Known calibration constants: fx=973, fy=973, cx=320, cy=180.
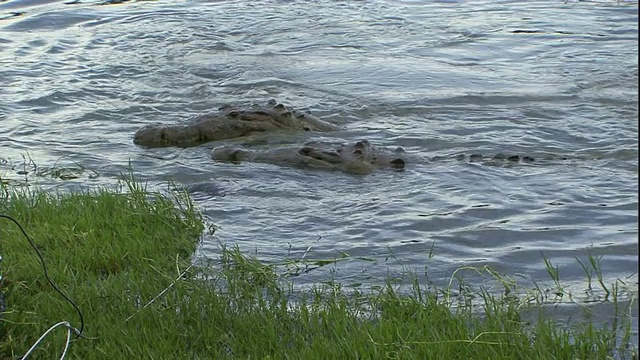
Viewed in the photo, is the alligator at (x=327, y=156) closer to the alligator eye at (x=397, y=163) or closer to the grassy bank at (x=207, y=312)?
the alligator eye at (x=397, y=163)

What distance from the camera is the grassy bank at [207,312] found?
13.9 ft

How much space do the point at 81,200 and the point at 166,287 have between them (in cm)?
147

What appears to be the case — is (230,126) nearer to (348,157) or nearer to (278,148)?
(278,148)

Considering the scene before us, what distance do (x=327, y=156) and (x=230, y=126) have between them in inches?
55.8

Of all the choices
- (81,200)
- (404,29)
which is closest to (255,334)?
(81,200)

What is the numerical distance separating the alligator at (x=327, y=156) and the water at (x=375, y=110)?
0.11 m

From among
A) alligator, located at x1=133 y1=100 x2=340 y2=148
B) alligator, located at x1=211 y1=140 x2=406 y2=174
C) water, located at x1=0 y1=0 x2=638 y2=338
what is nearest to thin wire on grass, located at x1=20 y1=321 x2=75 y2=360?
water, located at x1=0 y1=0 x2=638 y2=338

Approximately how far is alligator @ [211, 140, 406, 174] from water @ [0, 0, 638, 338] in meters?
0.11

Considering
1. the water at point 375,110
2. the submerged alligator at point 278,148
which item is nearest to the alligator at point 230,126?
the submerged alligator at point 278,148

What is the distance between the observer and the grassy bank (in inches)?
167

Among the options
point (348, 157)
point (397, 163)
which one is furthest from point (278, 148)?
point (397, 163)

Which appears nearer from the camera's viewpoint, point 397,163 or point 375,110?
point 397,163

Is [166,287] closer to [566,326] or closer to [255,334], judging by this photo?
[255,334]

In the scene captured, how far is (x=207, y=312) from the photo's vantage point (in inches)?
192
